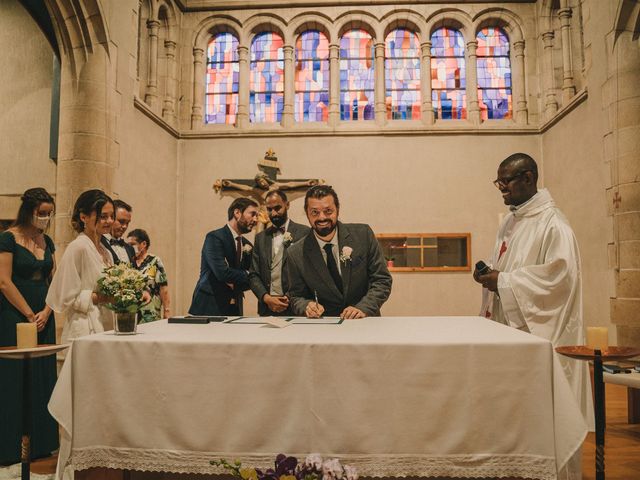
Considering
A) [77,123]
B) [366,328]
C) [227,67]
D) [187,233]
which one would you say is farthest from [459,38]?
[366,328]

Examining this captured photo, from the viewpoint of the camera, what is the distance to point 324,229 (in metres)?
3.16

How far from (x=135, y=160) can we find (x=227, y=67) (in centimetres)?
340

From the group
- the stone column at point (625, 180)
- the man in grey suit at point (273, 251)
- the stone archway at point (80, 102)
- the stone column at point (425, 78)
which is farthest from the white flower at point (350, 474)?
the stone column at point (425, 78)

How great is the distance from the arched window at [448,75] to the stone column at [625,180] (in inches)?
139

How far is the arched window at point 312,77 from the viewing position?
33.3 ft

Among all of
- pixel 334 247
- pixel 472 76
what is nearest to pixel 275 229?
pixel 334 247

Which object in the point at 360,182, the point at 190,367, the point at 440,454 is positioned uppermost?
the point at 360,182

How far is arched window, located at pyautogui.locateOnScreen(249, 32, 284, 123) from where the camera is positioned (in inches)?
404

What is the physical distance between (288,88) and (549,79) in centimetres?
457

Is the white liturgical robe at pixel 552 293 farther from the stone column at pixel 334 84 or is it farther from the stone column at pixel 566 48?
the stone column at pixel 334 84

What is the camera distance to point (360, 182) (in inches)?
380

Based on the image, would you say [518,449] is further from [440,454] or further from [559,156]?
[559,156]

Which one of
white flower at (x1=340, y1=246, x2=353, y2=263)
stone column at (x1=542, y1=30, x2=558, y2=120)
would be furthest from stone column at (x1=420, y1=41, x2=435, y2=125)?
white flower at (x1=340, y1=246, x2=353, y2=263)

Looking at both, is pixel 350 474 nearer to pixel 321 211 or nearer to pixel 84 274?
pixel 321 211
